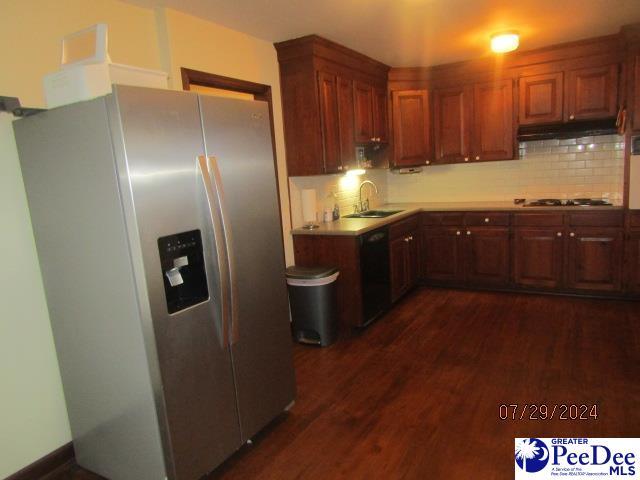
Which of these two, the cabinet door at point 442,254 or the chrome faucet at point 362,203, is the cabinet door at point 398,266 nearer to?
the cabinet door at point 442,254

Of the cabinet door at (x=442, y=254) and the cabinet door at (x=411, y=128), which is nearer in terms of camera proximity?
the cabinet door at (x=442, y=254)

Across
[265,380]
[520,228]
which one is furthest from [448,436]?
[520,228]

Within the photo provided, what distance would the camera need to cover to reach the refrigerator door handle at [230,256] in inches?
77.9

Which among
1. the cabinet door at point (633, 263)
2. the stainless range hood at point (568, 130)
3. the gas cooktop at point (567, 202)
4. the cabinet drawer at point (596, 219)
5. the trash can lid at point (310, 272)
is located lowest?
the cabinet door at point (633, 263)

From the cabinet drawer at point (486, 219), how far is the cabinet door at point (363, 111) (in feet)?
4.38

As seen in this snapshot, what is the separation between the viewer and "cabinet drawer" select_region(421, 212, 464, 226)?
184 inches

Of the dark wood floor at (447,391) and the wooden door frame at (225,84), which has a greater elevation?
the wooden door frame at (225,84)

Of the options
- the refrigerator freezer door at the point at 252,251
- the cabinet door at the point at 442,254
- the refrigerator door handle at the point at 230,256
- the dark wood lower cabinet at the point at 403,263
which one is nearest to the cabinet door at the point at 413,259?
the dark wood lower cabinet at the point at 403,263

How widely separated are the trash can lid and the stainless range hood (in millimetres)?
2559

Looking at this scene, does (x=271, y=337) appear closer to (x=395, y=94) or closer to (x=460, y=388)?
(x=460, y=388)

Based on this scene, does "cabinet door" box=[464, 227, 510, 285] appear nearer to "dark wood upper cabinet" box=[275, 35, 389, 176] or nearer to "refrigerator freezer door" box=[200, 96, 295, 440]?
"dark wood upper cabinet" box=[275, 35, 389, 176]

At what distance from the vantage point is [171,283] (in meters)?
1.85

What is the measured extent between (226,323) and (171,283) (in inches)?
13.6
